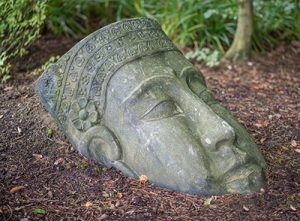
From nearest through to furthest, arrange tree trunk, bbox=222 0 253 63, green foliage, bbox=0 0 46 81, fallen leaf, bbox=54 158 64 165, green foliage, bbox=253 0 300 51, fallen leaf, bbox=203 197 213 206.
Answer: fallen leaf, bbox=203 197 213 206, fallen leaf, bbox=54 158 64 165, green foliage, bbox=0 0 46 81, tree trunk, bbox=222 0 253 63, green foliage, bbox=253 0 300 51

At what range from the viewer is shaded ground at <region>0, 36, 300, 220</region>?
10.6 ft

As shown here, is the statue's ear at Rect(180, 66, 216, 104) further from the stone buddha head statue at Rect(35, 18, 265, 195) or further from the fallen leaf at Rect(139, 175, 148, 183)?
the fallen leaf at Rect(139, 175, 148, 183)

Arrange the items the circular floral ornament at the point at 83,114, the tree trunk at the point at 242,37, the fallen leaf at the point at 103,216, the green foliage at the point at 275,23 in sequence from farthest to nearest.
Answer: the green foliage at the point at 275,23 < the tree trunk at the point at 242,37 < the circular floral ornament at the point at 83,114 < the fallen leaf at the point at 103,216

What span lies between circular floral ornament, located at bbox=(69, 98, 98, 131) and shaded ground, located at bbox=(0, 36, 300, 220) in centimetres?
31

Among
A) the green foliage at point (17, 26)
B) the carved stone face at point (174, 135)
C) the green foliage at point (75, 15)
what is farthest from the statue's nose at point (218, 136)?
the green foliage at point (75, 15)

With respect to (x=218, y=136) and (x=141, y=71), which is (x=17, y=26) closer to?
(x=141, y=71)

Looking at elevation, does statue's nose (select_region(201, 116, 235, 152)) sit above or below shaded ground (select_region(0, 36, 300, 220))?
above

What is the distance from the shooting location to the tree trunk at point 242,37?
6172mm

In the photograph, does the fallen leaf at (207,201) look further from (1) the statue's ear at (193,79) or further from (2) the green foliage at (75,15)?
(2) the green foliage at (75,15)

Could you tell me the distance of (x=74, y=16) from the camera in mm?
7551

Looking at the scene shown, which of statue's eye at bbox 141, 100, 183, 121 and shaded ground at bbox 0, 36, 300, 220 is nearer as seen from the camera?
shaded ground at bbox 0, 36, 300, 220

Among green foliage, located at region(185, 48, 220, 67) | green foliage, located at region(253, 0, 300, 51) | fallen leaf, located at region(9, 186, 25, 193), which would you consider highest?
fallen leaf, located at region(9, 186, 25, 193)

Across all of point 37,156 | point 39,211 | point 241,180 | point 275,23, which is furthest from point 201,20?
point 39,211

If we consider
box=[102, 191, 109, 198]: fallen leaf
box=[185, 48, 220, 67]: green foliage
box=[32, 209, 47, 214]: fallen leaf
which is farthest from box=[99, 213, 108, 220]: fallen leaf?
box=[185, 48, 220, 67]: green foliage
